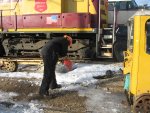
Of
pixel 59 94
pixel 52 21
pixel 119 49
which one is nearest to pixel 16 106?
pixel 59 94

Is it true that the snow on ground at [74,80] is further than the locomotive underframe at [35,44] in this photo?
No

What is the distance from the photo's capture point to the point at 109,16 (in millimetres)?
17469

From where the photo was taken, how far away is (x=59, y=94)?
9688mm

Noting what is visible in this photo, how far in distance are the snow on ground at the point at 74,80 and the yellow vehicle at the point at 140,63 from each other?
1.05m

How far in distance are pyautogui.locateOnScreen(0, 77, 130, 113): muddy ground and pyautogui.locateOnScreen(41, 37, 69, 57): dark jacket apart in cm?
106

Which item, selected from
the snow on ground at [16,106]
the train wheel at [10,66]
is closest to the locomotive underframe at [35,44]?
the train wheel at [10,66]

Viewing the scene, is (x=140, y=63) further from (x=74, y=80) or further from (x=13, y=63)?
(x=13, y=63)

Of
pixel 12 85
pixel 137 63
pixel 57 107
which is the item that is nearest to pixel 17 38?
pixel 12 85

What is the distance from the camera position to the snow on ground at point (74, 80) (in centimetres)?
830

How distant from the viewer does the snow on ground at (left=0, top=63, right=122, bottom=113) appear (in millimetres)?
8297

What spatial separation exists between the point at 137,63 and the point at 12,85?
4988 millimetres

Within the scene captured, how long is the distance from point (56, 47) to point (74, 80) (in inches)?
75.5

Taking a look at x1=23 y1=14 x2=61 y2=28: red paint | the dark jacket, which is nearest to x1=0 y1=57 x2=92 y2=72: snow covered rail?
x1=23 y1=14 x2=61 y2=28: red paint

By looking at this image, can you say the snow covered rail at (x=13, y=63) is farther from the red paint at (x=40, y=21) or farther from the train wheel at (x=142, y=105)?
the train wheel at (x=142, y=105)
